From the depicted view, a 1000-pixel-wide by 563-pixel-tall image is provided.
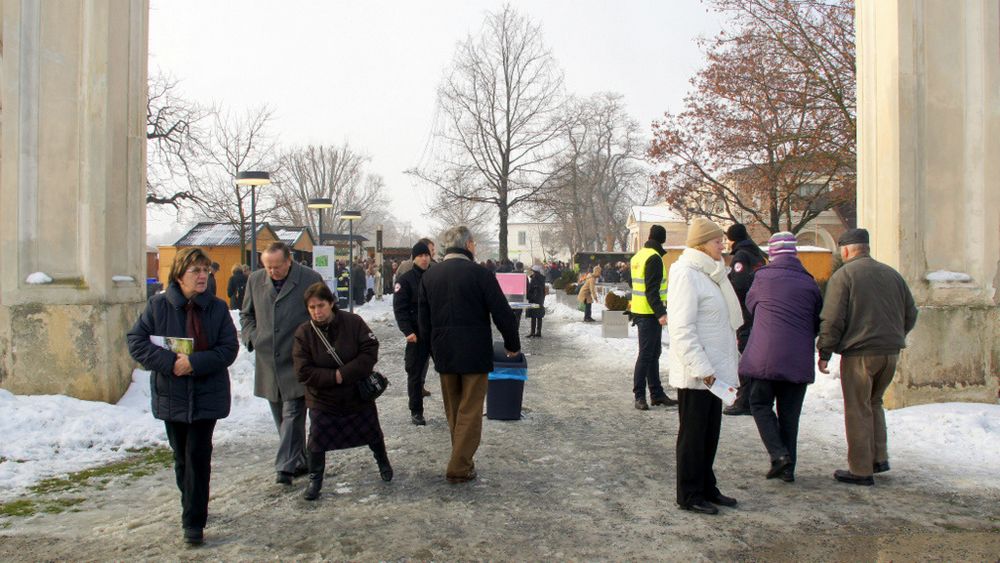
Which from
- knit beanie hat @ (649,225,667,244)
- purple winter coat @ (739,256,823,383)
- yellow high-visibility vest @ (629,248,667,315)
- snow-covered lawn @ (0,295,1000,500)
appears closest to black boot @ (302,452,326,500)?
snow-covered lawn @ (0,295,1000,500)

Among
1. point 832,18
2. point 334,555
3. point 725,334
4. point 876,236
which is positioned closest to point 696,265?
point 725,334

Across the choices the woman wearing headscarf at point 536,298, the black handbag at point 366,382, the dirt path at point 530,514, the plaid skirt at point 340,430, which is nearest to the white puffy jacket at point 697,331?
the dirt path at point 530,514

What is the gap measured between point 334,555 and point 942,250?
300 inches

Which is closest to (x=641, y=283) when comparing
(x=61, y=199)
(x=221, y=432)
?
(x=221, y=432)

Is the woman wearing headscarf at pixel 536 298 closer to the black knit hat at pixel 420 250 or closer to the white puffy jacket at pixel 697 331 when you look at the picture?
the black knit hat at pixel 420 250

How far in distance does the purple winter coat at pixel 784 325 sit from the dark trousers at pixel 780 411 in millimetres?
124

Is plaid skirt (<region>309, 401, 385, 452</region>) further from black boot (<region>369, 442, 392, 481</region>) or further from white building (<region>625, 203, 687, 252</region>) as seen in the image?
white building (<region>625, 203, 687, 252</region>)

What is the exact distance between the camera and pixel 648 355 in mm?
9273

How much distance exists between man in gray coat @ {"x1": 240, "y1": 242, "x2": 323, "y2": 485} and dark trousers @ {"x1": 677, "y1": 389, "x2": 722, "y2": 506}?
9.24ft

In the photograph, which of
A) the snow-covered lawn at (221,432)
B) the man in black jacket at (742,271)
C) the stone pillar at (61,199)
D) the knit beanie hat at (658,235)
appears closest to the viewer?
the snow-covered lawn at (221,432)

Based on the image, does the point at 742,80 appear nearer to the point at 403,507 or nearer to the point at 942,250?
the point at 942,250

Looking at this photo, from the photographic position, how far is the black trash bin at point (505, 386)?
27.1ft

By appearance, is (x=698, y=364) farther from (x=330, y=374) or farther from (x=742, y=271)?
(x=742, y=271)

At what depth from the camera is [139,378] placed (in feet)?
31.1
